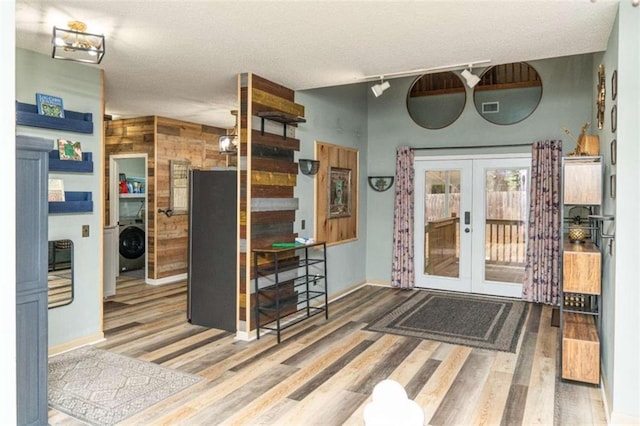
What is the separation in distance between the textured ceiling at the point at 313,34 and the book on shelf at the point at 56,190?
1.09 meters

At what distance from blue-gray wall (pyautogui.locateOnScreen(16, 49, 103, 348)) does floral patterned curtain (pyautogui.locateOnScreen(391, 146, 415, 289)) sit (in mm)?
4066

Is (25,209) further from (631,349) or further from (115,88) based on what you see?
(631,349)

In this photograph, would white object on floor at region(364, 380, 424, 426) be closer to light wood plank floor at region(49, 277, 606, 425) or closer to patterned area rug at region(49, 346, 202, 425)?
light wood plank floor at region(49, 277, 606, 425)

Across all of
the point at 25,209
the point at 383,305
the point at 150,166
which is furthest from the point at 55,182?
the point at 383,305

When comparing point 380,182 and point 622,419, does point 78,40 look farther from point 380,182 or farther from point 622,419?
point 380,182

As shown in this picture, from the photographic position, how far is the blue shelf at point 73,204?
3.88 m

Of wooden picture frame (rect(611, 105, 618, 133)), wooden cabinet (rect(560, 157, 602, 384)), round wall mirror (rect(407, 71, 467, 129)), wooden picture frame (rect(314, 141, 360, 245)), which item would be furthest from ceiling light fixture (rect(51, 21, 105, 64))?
round wall mirror (rect(407, 71, 467, 129))

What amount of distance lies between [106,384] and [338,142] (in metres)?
4.01

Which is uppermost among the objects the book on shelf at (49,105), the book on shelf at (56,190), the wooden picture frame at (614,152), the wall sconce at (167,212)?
the book on shelf at (49,105)

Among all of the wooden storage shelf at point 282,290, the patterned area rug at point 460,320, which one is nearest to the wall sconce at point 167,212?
the wooden storage shelf at point 282,290

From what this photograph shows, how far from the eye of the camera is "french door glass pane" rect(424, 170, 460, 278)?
6508 millimetres

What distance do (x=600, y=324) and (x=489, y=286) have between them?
9.40 feet

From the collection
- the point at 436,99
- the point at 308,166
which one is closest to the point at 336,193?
the point at 308,166
